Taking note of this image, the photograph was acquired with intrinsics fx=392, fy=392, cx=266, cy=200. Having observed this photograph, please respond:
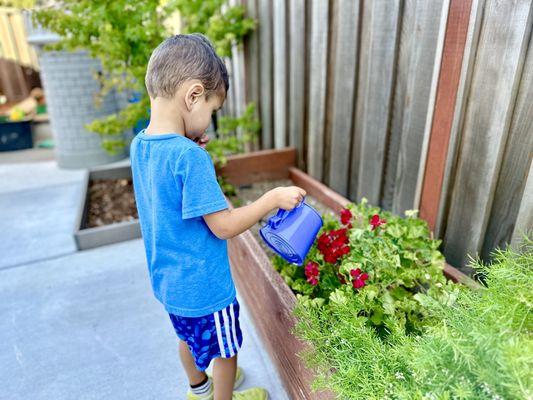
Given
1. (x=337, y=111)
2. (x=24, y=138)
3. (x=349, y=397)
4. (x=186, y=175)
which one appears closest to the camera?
(x=349, y=397)

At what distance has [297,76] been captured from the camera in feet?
9.68

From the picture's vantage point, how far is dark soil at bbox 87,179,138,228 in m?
3.44

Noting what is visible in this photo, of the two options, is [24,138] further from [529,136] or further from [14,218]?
[529,136]

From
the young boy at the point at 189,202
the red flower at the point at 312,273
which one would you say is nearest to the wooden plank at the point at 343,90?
the red flower at the point at 312,273

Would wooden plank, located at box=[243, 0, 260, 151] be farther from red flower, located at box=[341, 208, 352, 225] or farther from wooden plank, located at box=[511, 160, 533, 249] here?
wooden plank, located at box=[511, 160, 533, 249]

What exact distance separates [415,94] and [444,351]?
142 cm

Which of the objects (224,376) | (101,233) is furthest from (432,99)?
(101,233)

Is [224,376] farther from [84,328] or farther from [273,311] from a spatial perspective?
[84,328]

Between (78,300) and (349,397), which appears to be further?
(78,300)

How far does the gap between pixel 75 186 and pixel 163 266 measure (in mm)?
3491

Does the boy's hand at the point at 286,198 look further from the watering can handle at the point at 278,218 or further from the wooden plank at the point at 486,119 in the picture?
the wooden plank at the point at 486,119

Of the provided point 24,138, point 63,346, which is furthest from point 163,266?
point 24,138

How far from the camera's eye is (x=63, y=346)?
206cm

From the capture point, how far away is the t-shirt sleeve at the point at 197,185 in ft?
3.80
